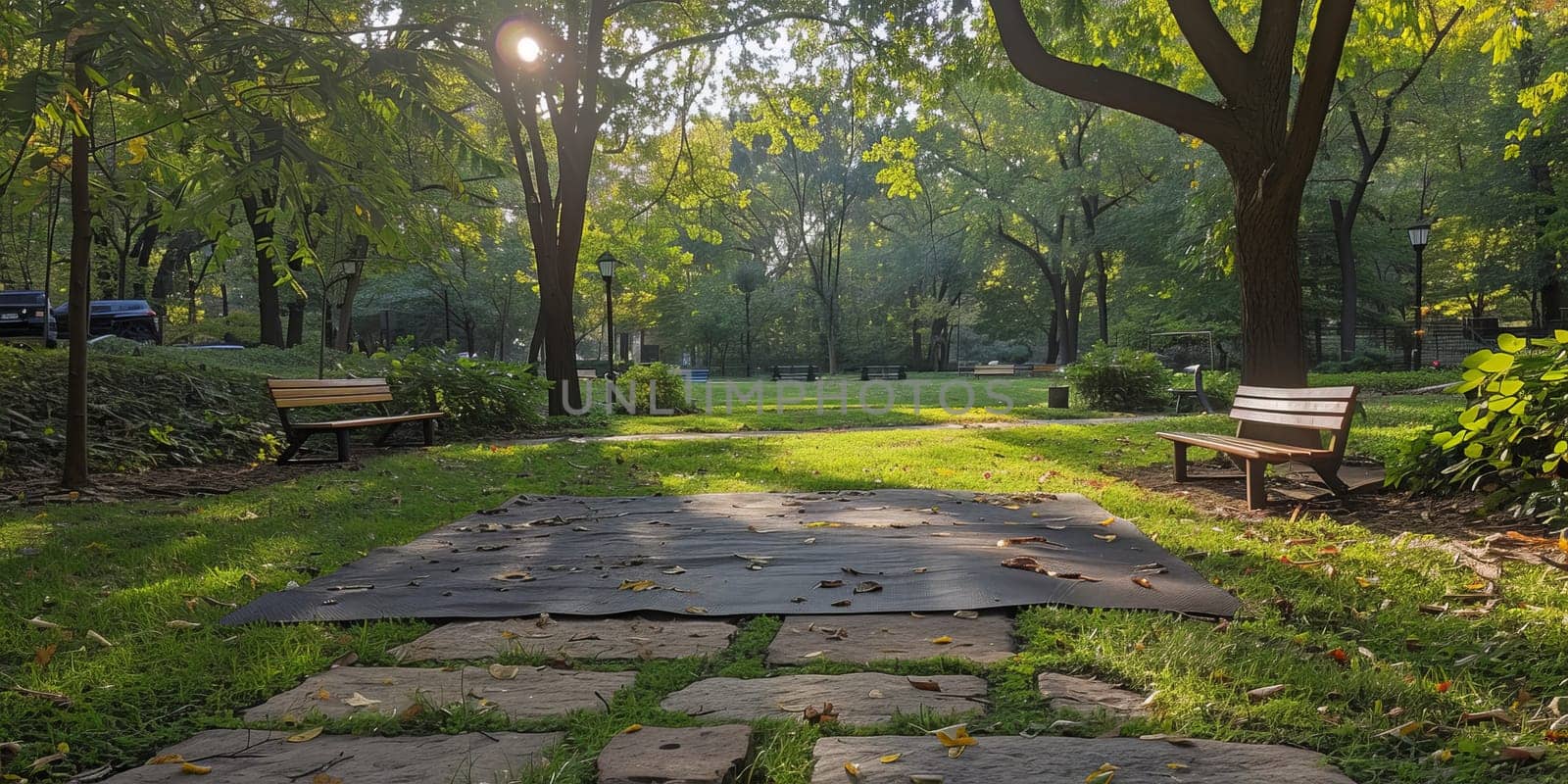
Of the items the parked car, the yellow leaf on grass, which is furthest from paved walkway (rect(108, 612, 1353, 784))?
the parked car

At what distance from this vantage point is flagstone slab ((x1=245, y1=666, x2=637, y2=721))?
2.62 meters

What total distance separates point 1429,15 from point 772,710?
20513 millimetres

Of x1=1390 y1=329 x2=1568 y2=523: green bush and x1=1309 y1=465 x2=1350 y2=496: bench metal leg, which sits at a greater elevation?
x1=1390 y1=329 x2=1568 y2=523: green bush

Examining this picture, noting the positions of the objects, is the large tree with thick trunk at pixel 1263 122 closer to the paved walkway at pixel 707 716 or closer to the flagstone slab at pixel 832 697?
the paved walkway at pixel 707 716

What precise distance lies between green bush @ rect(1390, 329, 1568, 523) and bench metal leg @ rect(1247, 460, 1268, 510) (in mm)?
1053

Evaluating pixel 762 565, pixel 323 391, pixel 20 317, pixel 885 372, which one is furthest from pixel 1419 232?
pixel 20 317

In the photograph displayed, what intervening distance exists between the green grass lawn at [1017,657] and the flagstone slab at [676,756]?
73 mm

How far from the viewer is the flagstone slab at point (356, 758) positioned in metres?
2.13

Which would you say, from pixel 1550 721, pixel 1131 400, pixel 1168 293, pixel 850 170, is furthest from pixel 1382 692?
pixel 850 170

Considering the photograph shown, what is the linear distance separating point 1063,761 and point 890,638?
3.85 feet

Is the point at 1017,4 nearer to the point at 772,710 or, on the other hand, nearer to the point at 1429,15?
the point at 772,710

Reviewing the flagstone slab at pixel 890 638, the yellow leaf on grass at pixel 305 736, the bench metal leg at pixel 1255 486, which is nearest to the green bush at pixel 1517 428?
the bench metal leg at pixel 1255 486

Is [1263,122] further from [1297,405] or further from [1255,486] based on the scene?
[1255,486]

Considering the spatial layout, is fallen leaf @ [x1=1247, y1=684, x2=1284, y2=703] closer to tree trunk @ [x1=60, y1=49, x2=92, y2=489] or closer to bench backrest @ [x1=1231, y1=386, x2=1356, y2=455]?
bench backrest @ [x1=1231, y1=386, x2=1356, y2=455]
